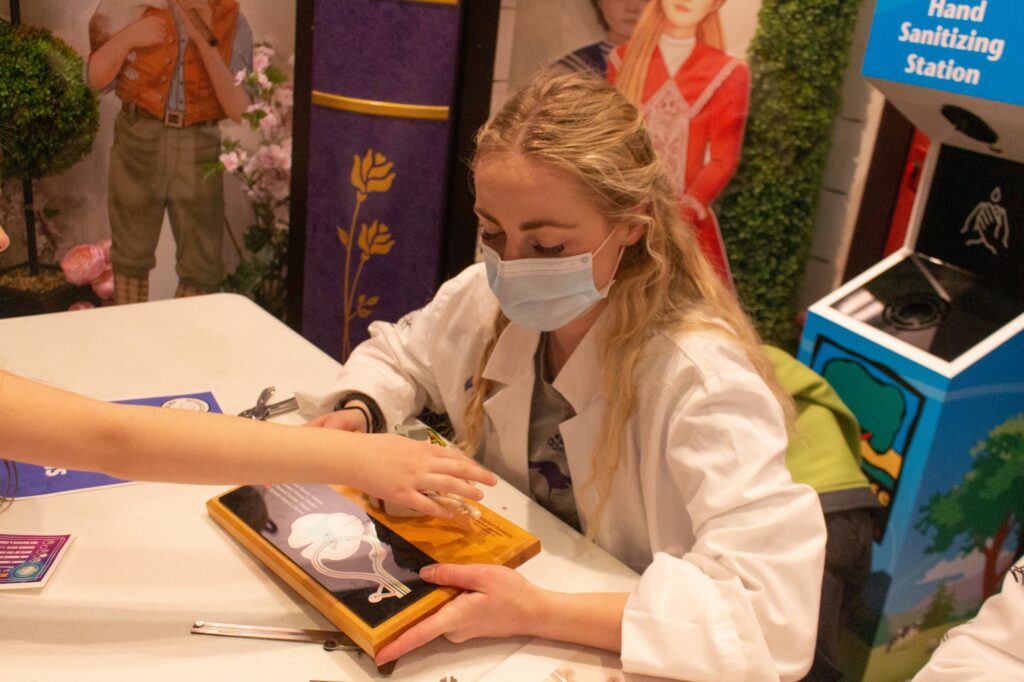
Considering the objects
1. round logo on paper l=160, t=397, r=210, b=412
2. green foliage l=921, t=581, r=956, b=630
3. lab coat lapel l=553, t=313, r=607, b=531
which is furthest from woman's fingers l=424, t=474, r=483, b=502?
green foliage l=921, t=581, r=956, b=630

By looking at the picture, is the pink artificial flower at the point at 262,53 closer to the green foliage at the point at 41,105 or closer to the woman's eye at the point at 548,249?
the green foliage at the point at 41,105

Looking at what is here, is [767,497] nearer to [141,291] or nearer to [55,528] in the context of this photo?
[55,528]

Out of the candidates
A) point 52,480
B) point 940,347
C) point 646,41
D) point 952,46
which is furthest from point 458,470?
point 646,41

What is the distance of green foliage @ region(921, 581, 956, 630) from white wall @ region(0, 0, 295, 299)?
217 cm

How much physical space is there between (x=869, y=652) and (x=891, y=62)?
1340 millimetres

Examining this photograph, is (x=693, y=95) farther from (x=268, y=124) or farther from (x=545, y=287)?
(x=545, y=287)

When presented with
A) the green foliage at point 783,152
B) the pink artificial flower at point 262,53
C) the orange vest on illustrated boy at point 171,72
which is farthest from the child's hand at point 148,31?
the green foliage at point 783,152

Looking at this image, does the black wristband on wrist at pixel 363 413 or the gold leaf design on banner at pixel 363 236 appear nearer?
the black wristband on wrist at pixel 363 413

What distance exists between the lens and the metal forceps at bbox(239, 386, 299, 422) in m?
1.36

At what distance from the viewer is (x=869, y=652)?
1950mm

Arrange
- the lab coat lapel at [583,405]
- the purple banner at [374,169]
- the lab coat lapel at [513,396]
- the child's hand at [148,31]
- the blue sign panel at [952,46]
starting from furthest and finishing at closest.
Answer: the purple banner at [374,169]
the child's hand at [148,31]
the blue sign panel at [952,46]
the lab coat lapel at [513,396]
the lab coat lapel at [583,405]

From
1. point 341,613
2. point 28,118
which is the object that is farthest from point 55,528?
point 28,118

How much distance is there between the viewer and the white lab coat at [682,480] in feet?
3.07

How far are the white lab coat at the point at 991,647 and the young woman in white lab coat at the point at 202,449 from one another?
2.05 ft
